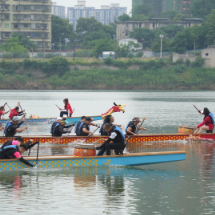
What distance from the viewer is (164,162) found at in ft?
55.8

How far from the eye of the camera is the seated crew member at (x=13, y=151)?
52.6ft

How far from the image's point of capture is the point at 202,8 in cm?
14275

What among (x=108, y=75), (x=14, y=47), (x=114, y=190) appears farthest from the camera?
(x=14, y=47)

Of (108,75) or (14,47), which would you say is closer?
(108,75)

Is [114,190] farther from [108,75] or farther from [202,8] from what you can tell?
[202,8]

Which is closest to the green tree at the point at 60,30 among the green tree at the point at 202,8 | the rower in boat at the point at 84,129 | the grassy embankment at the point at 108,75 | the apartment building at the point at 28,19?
the apartment building at the point at 28,19

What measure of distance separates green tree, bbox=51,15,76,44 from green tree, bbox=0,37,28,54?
2072cm

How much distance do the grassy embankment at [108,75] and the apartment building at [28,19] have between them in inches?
1051

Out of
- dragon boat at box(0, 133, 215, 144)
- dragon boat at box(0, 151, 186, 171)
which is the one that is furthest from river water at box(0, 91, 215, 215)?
dragon boat at box(0, 133, 215, 144)

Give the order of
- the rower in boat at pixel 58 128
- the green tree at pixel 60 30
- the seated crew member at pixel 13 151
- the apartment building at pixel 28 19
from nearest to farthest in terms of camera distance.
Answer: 1. the seated crew member at pixel 13 151
2. the rower in boat at pixel 58 128
3. the apartment building at pixel 28 19
4. the green tree at pixel 60 30

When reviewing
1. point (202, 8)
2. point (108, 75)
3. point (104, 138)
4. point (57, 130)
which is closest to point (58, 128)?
point (57, 130)

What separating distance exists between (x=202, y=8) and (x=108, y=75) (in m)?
57.8

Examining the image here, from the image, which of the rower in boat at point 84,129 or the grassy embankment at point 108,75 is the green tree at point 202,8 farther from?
the rower in boat at point 84,129

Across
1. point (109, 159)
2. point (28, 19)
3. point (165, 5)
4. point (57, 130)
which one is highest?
point (165, 5)
